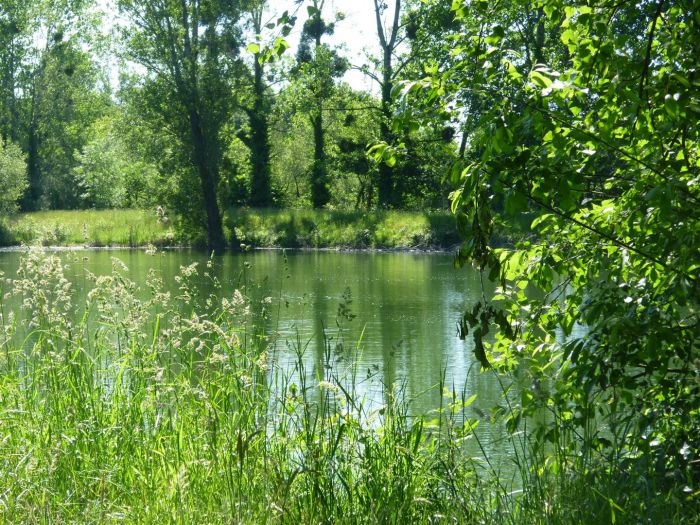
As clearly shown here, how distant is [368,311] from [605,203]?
1153 centimetres

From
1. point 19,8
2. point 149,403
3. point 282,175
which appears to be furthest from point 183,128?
point 149,403

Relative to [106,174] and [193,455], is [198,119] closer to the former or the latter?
[106,174]

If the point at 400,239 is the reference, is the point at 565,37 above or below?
above

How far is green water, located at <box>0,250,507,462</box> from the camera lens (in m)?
6.23

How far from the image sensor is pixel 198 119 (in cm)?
3191

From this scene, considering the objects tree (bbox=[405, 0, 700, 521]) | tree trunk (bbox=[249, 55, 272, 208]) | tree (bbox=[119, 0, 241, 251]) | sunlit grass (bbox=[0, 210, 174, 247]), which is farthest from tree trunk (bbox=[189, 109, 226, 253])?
tree (bbox=[405, 0, 700, 521])

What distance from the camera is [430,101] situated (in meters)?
3.75

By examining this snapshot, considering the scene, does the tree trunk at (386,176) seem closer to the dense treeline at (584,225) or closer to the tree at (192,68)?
the tree at (192,68)

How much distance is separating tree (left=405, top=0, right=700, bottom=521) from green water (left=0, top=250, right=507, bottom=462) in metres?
0.48

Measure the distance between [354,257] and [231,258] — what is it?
12.4 ft

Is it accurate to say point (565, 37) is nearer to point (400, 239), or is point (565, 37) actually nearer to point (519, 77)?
point (519, 77)

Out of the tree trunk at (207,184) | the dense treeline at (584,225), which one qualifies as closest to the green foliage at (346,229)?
the tree trunk at (207,184)

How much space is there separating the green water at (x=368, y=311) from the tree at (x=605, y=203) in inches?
18.9

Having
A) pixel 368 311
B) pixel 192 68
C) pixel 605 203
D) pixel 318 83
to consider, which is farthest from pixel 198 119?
pixel 605 203
